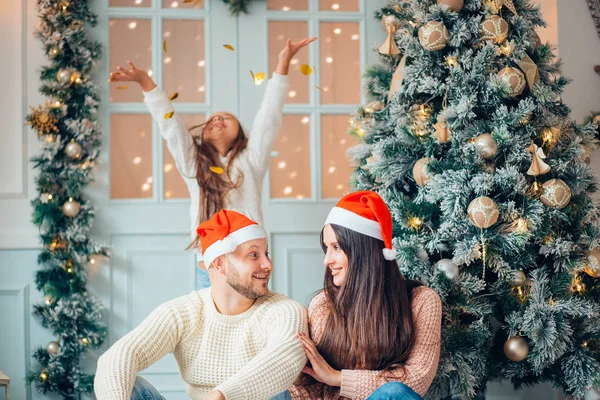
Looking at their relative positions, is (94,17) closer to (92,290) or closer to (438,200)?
(92,290)

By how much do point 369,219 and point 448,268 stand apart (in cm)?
46

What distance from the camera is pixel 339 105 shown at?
3.59 meters

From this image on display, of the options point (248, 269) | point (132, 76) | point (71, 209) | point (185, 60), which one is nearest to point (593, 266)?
point (248, 269)

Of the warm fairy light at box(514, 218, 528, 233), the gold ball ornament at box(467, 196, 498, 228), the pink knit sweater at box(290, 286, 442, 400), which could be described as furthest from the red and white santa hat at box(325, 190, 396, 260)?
the warm fairy light at box(514, 218, 528, 233)

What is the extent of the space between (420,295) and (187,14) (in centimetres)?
205

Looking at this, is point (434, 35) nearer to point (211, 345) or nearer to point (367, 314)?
point (367, 314)

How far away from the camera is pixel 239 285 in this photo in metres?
2.01

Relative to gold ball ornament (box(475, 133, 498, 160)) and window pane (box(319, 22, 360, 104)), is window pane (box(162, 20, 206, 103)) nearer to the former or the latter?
window pane (box(319, 22, 360, 104))

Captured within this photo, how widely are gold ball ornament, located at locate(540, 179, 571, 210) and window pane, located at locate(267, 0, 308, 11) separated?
171 cm

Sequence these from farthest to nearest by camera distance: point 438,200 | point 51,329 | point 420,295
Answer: point 51,329 → point 438,200 → point 420,295

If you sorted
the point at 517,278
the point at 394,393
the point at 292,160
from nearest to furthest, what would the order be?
the point at 394,393
the point at 517,278
the point at 292,160

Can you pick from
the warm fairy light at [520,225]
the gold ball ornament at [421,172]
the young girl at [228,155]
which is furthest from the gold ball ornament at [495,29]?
the young girl at [228,155]

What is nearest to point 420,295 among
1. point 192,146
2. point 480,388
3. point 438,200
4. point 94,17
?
point 438,200

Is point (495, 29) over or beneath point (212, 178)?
over
